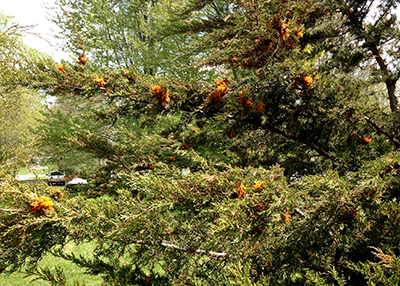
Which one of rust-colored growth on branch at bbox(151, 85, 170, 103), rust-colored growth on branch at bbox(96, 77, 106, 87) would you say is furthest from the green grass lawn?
rust-colored growth on branch at bbox(151, 85, 170, 103)

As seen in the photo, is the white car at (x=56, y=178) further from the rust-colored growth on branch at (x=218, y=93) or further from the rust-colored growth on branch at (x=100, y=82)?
the rust-colored growth on branch at (x=218, y=93)

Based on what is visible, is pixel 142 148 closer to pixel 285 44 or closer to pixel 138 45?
pixel 285 44

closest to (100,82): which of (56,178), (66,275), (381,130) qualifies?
(381,130)

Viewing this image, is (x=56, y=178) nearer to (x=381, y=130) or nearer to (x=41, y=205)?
(x=41, y=205)

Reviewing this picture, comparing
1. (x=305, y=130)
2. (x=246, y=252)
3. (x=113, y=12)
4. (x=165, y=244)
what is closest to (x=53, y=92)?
(x=165, y=244)

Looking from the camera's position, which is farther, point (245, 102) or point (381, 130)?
point (381, 130)

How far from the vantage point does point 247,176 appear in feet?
6.64

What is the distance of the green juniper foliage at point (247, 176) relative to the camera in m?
1.71

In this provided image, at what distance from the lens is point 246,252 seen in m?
1.97

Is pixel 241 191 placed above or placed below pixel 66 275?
above

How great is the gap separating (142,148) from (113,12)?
736cm

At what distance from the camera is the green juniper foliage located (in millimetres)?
1714

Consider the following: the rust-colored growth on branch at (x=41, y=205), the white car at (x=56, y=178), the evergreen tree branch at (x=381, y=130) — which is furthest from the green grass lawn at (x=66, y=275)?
the white car at (x=56, y=178)

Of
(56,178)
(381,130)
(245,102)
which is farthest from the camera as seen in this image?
(56,178)
